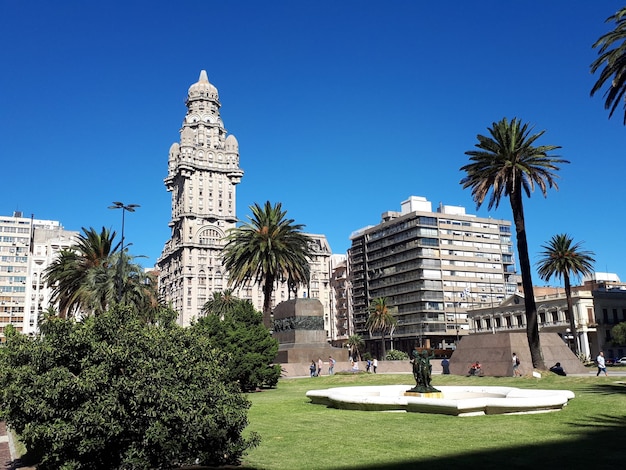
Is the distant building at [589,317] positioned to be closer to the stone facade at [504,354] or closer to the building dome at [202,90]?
the stone facade at [504,354]

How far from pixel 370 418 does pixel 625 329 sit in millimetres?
66358

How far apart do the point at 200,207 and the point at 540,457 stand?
442 feet

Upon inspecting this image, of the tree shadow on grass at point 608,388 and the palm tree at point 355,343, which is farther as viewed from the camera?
the palm tree at point 355,343

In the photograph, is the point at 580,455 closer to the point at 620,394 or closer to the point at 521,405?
the point at 521,405

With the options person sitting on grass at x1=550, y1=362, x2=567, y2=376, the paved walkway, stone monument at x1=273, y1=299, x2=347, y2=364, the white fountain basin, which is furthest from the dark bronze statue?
stone monument at x1=273, y1=299, x2=347, y2=364

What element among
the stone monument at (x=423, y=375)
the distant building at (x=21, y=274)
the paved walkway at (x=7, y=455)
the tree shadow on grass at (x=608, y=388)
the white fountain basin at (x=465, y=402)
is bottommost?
the paved walkway at (x=7, y=455)

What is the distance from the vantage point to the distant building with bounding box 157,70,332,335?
13625cm

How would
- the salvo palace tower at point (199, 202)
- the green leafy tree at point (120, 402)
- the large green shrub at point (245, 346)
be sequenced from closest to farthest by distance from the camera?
the green leafy tree at point (120, 402), the large green shrub at point (245, 346), the salvo palace tower at point (199, 202)

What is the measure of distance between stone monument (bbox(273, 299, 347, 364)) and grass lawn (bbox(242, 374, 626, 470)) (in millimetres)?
25301

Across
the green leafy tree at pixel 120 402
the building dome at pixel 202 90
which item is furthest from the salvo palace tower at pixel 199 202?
the green leafy tree at pixel 120 402

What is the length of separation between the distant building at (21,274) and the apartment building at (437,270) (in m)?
66.7

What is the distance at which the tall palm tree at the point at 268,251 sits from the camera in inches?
1914

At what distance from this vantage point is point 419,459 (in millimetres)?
11633

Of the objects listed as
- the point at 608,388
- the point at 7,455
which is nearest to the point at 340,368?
the point at 608,388
